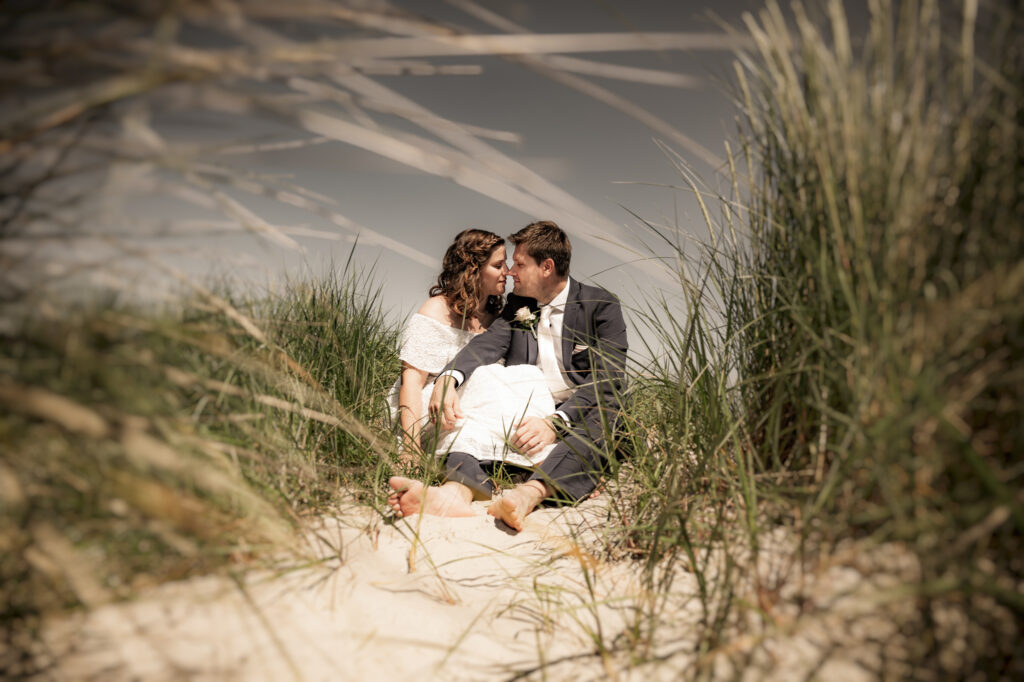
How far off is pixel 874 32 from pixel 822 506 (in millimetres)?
937

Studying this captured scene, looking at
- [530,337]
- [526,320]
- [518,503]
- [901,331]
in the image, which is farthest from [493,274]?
[901,331]

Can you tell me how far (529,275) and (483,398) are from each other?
976 millimetres

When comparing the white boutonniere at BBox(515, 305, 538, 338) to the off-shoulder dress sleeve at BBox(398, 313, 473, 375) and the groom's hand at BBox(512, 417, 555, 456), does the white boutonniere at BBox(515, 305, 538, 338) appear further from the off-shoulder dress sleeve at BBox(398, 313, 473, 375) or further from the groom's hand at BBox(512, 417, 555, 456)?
the groom's hand at BBox(512, 417, 555, 456)

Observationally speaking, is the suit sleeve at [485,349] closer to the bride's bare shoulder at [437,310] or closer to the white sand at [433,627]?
the bride's bare shoulder at [437,310]

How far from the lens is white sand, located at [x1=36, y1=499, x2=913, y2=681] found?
0.84 m

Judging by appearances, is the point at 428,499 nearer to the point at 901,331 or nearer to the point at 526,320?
the point at 526,320

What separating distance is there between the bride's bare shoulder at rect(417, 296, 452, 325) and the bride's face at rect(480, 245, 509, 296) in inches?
12.2

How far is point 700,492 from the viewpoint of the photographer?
1477 millimetres

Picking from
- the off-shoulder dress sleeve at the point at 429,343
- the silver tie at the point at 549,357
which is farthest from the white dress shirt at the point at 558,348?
the off-shoulder dress sleeve at the point at 429,343

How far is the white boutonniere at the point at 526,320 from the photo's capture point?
127 inches

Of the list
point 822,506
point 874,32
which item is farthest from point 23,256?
point 874,32

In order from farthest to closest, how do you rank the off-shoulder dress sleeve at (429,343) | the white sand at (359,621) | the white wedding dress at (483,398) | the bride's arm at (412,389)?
the off-shoulder dress sleeve at (429,343) < the bride's arm at (412,389) < the white wedding dress at (483,398) < the white sand at (359,621)

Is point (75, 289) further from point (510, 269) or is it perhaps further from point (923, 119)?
point (510, 269)

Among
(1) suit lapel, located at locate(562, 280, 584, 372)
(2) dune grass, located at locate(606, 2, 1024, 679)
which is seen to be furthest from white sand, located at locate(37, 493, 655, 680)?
(1) suit lapel, located at locate(562, 280, 584, 372)
